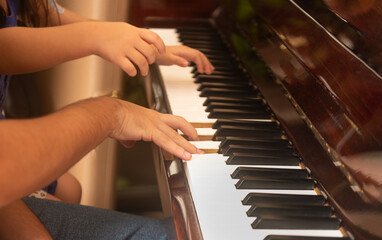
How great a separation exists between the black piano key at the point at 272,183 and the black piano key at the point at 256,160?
2.3 inches

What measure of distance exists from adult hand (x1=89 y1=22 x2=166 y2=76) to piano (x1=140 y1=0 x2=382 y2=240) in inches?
6.3

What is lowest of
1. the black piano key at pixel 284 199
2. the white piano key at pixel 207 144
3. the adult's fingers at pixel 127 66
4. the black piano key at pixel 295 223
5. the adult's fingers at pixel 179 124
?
the black piano key at pixel 295 223

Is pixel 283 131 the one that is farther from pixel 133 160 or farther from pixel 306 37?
Result: pixel 133 160

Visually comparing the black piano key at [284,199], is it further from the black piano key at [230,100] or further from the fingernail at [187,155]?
the black piano key at [230,100]

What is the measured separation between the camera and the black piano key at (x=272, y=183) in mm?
784

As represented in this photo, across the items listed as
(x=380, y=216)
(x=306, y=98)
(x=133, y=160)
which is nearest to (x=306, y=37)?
(x=306, y=98)

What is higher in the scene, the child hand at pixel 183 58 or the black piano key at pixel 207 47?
the black piano key at pixel 207 47

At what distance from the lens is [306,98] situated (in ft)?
3.00

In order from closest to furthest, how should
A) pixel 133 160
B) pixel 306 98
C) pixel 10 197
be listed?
pixel 10 197 → pixel 306 98 → pixel 133 160

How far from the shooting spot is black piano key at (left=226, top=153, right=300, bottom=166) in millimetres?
849

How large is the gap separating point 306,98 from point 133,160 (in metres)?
1.17

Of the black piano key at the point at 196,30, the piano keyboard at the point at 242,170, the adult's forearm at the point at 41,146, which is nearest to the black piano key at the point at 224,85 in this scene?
the piano keyboard at the point at 242,170

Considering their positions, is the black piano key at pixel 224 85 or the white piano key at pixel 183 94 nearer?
the white piano key at pixel 183 94

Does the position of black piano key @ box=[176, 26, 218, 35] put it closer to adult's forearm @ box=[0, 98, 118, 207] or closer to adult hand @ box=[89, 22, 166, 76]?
adult hand @ box=[89, 22, 166, 76]
